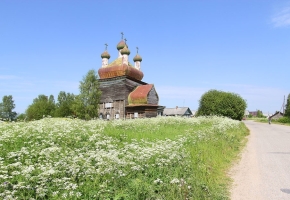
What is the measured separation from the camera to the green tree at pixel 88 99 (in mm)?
38250

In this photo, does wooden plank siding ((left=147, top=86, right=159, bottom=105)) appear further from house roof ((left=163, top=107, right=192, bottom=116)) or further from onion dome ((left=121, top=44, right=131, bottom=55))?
house roof ((left=163, top=107, right=192, bottom=116))

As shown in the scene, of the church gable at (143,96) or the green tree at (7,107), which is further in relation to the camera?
the green tree at (7,107)

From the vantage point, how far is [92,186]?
191 inches

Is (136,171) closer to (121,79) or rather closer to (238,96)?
(121,79)

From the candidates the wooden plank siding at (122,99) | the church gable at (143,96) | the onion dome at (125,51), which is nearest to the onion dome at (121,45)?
the onion dome at (125,51)

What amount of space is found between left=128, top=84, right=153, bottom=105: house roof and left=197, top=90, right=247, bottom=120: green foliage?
13.8 m

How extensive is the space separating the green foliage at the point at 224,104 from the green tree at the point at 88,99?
21198 millimetres

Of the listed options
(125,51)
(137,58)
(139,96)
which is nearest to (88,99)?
(139,96)

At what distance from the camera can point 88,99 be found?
3856cm

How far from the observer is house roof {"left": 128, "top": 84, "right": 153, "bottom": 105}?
36003 millimetres

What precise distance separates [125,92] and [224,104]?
63.4 ft

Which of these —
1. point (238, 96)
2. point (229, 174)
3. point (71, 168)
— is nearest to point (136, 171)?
point (71, 168)

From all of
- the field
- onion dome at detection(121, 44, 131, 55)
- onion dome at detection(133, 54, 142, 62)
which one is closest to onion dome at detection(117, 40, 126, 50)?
onion dome at detection(121, 44, 131, 55)

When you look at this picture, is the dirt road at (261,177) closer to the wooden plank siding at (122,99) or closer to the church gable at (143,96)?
the church gable at (143,96)
